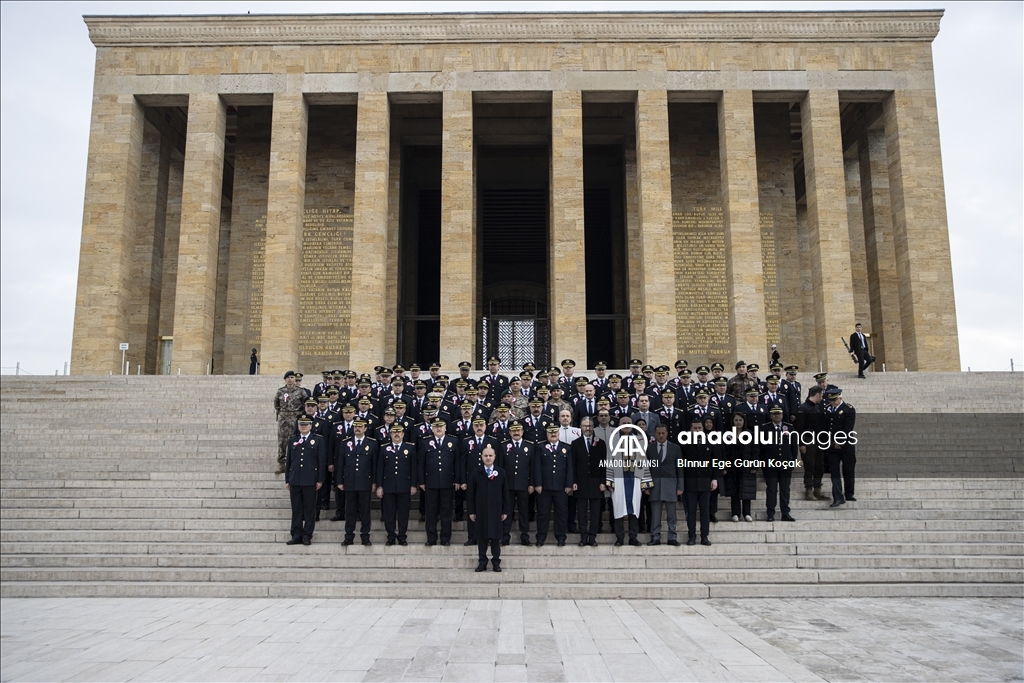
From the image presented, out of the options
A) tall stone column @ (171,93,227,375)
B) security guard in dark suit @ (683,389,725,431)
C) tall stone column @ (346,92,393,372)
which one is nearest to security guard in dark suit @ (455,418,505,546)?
security guard in dark suit @ (683,389,725,431)

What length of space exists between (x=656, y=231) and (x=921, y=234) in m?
7.11

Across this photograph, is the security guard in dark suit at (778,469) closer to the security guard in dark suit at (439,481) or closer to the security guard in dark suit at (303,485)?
the security guard in dark suit at (439,481)

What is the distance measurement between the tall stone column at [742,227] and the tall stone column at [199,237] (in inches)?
555

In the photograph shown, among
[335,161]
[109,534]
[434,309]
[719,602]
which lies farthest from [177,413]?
[434,309]

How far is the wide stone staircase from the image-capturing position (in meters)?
7.92

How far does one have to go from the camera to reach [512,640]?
19.9 ft

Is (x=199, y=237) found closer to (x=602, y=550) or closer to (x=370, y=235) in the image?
(x=370, y=235)

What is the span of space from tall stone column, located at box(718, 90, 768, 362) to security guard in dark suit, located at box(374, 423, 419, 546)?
12935 millimetres

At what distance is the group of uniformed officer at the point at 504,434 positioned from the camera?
8680mm

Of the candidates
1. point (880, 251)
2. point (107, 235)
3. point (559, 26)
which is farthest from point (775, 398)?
point (107, 235)

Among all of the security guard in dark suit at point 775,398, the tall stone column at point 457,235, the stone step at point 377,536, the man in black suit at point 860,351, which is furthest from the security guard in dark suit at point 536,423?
the tall stone column at point 457,235

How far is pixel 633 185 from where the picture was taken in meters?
23.0

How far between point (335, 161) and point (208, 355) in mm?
7392

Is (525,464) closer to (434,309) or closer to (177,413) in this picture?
(177,413)
